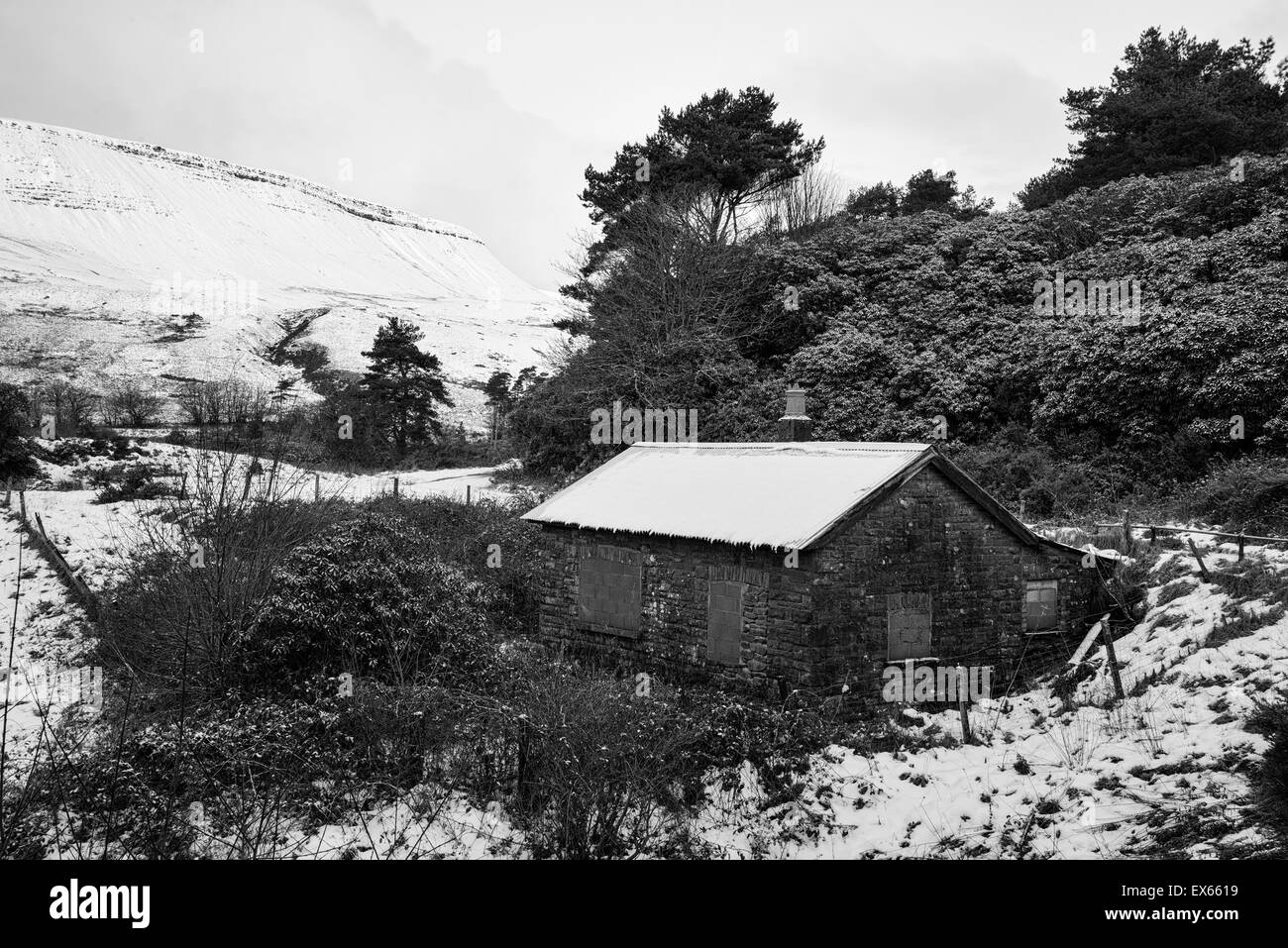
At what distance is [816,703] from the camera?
13656 millimetres

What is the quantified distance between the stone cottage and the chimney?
5.59ft

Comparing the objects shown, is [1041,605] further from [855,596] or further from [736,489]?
[736,489]

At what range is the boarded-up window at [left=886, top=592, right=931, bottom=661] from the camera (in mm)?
14523

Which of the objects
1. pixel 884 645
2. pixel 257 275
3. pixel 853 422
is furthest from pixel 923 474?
pixel 257 275

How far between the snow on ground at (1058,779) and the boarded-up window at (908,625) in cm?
108

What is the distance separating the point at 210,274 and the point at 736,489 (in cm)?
10303

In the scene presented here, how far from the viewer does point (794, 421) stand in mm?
19391

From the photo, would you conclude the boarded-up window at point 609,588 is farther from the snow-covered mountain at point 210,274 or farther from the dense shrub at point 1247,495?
the snow-covered mountain at point 210,274

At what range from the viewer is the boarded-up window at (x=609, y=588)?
16344mm

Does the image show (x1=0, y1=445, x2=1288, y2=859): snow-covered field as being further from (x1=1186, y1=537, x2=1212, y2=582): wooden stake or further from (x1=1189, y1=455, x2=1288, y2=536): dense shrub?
(x1=1189, y1=455, x2=1288, y2=536): dense shrub

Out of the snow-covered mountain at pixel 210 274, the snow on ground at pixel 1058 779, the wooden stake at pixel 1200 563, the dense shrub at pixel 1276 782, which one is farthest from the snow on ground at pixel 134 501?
the snow-covered mountain at pixel 210 274

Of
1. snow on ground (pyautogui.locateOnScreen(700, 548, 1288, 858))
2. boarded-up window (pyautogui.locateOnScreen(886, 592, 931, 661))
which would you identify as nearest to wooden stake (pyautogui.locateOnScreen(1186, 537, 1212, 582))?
snow on ground (pyautogui.locateOnScreen(700, 548, 1288, 858))

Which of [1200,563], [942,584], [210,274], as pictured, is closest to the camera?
[942,584]

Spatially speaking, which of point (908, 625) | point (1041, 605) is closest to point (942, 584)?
point (908, 625)
